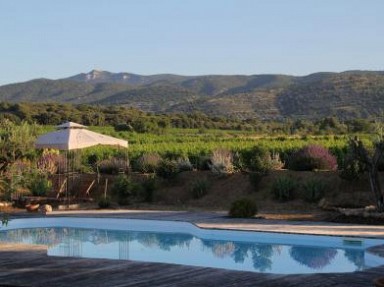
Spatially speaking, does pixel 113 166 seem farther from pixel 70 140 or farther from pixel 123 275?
pixel 123 275

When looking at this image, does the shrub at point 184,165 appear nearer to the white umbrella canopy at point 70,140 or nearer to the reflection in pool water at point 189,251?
the white umbrella canopy at point 70,140

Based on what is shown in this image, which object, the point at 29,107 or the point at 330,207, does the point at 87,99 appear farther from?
the point at 330,207

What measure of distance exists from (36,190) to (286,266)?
11.0m

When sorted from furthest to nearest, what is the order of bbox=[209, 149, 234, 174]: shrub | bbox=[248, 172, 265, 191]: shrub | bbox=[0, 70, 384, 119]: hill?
bbox=[0, 70, 384, 119]: hill
bbox=[209, 149, 234, 174]: shrub
bbox=[248, 172, 265, 191]: shrub

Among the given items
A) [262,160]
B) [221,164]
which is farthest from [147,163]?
[262,160]

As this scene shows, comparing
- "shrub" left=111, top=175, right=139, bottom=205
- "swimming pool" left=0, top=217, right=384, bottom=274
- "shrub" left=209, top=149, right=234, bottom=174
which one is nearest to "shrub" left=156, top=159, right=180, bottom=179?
"shrub" left=209, top=149, right=234, bottom=174

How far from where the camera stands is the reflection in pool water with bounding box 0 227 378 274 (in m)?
10.7

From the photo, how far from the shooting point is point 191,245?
42.4 ft

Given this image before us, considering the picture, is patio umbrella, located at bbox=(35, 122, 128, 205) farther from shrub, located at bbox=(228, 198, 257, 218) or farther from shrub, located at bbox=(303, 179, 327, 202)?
shrub, located at bbox=(303, 179, 327, 202)

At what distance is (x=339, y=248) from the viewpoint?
11.5 metres

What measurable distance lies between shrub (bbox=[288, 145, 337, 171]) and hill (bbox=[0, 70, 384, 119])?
30.1 metres

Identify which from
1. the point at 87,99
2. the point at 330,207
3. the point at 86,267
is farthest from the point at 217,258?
the point at 87,99

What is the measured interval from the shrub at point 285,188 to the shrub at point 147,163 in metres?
5.65

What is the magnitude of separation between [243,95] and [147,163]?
150 feet
